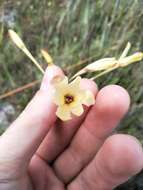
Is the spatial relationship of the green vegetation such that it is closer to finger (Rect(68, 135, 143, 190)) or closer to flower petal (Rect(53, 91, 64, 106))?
finger (Rect(68, 135, 143, 190))

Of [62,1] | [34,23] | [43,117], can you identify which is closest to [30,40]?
[34,23]

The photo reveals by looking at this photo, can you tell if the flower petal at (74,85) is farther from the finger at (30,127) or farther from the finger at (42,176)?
the finger at (42,176)

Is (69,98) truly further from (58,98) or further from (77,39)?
(77,39)

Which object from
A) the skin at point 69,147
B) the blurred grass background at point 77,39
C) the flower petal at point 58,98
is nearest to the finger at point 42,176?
the skin at point 69,147

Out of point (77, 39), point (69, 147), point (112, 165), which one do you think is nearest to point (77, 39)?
point (77, 39)

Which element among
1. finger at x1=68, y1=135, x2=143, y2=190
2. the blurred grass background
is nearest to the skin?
finger at x1=68, y1=135, x2=143, y2=190

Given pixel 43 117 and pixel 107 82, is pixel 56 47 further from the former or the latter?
pixel 43 117
